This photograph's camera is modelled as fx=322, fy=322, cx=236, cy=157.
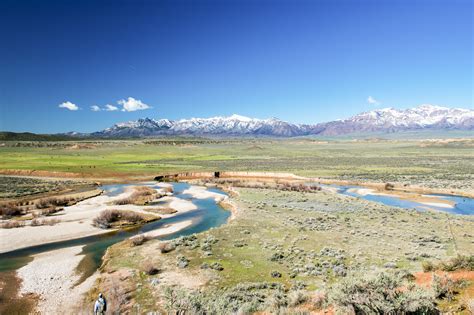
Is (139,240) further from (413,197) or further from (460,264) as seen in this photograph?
(413,197)

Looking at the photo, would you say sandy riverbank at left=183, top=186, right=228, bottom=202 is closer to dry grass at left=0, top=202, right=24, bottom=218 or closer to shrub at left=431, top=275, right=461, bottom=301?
dry grass at left=0, top=202, right=24, bottom=218

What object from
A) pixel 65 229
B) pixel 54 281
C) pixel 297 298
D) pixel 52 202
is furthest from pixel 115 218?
pixel 297 298

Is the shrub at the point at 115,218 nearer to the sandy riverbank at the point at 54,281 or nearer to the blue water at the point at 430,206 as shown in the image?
the sandy riverbank at the point at 54,281

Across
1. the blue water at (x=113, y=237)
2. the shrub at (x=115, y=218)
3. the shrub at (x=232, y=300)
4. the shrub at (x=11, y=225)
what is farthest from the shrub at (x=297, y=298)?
the shrub at (x=11, y=225)

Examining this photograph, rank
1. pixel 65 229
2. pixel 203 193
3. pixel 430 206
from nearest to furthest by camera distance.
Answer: pixel 65 229
pixel 430 206
pixel 203 193

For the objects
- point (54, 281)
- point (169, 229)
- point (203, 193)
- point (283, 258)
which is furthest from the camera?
point (203, 193)

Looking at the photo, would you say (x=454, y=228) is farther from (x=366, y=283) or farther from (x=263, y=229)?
(x=366, y=283)
